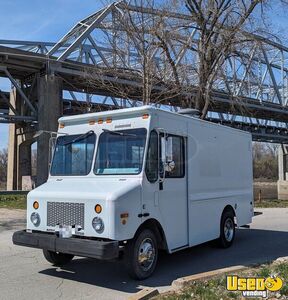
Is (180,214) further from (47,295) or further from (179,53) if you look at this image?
(179,53)

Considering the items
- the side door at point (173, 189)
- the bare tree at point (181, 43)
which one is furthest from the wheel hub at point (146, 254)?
the bare tree at point (181, 43)

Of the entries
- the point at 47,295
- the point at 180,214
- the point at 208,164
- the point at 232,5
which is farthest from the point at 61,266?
the point at 232,5

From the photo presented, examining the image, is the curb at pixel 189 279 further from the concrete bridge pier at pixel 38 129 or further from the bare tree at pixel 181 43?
the concrete bridge pier at pixel 38 129

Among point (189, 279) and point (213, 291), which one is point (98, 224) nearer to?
point (189, 279)

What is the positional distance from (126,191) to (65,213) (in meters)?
1.13

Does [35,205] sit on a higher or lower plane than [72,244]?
higher

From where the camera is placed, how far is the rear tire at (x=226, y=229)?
10.9 meters

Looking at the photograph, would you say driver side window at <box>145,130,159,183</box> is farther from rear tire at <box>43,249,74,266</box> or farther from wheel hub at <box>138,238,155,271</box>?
rear tire at <box>43,249,74,266</box>

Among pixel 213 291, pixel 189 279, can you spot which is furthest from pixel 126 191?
pixel 213 291

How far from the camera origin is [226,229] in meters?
11.1

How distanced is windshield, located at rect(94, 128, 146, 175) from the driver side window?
0.41ft

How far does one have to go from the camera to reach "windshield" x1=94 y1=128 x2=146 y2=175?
805cm

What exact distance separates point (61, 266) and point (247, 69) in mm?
11790

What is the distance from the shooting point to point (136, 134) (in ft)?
26.8
